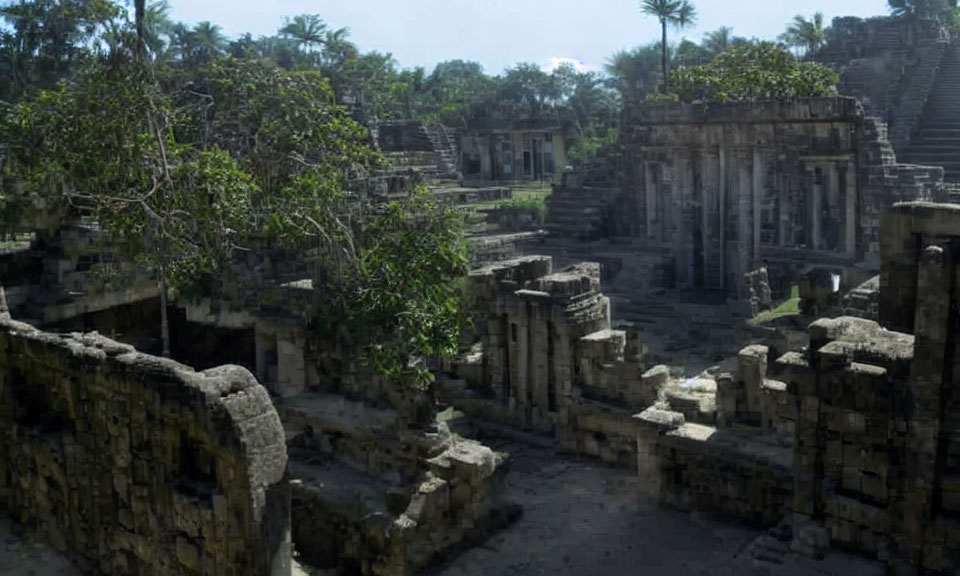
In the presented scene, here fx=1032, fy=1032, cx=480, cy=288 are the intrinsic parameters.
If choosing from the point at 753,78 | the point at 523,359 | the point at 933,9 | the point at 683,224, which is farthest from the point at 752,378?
the point at 933,9

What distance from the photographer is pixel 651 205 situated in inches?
1141

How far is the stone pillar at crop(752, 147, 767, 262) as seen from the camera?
24906 millimetres

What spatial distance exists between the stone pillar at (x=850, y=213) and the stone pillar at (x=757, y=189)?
1963 millimetres

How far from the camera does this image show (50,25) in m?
34.2

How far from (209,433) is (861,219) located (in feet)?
63.7

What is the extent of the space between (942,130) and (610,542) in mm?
26948

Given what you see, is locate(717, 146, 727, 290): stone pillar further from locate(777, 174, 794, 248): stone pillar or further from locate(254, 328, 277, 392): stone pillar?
locate(254, 328, 277, 392): stone pillar

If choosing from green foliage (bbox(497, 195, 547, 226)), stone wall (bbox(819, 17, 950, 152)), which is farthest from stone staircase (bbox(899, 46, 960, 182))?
green foliage (bbox(497, 195, 547, 226))

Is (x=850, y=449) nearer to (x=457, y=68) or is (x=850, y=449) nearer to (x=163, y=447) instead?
(x=163, y=447)

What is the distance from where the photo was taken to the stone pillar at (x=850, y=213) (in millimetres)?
24766

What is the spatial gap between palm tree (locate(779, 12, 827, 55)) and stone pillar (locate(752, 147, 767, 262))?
30.5m

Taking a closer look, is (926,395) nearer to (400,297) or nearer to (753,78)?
(400,297)

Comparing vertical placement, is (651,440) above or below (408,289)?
below

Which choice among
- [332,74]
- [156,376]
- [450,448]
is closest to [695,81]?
[450,448]
